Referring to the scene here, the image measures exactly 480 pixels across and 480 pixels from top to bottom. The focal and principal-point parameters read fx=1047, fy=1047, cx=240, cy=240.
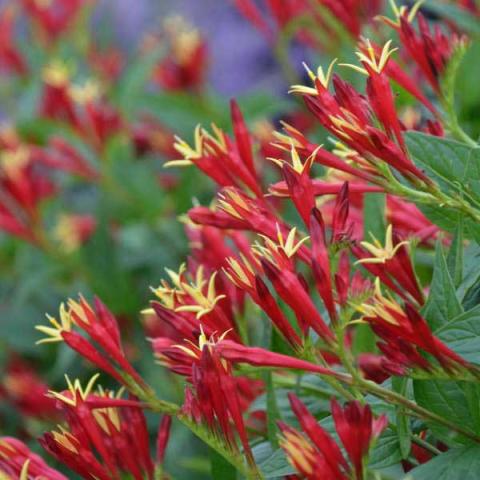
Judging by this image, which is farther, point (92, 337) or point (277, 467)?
point (92, 337)

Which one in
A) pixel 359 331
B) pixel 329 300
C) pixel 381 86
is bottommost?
pixel 359 331

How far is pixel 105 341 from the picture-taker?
2.98 ft

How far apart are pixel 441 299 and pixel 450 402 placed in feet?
0.26

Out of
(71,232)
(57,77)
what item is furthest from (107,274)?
(57,77)

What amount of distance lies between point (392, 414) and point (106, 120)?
123 centimetres

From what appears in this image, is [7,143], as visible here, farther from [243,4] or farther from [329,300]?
[329,300]

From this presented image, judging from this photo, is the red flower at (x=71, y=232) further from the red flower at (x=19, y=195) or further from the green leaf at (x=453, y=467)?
the green leaf at (x=453, y=467)

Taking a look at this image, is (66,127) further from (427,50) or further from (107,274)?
(427,50)

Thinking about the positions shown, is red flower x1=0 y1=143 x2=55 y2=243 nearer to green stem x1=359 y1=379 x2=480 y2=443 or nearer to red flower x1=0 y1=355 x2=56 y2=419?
red flower x1=0 y1=355 x2=56 y2=419

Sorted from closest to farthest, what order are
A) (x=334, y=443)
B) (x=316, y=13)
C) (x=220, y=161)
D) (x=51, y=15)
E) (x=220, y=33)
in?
(x=334, y=443), (x=220, y=161), (x=316, y=13), (x=51, y=15), (x=220, y=33)

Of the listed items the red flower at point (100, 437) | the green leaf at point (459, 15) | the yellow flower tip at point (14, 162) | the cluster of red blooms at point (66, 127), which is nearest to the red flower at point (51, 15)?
the cluster of red blooms at point (66, 127)

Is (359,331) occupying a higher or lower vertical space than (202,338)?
lower

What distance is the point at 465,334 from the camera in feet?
2.40

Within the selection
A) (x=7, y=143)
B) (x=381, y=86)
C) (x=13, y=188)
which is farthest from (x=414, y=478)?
(x=7, y=143)
